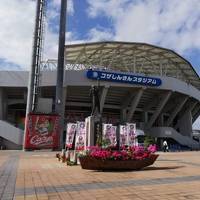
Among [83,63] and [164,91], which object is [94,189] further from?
[83,63]

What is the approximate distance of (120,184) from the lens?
8859 millimetres

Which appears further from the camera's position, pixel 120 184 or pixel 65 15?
pixel 65 15

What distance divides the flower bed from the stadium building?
28808mm

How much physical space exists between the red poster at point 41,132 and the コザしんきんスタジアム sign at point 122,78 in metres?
9.40

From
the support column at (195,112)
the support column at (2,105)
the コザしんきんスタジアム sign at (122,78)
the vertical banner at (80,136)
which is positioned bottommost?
the vertical banner at (80,136)

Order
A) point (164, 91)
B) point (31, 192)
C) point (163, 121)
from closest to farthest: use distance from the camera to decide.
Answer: point (31, 192)
point (164, 91)
point (163, 121)

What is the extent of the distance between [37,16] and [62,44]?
5298mm

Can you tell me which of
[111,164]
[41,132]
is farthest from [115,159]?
[41,132]

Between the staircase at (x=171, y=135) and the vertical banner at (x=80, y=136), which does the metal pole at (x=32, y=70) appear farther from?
the staircase at (x=171, y=135)

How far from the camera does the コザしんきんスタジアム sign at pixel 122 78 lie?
43.7 m

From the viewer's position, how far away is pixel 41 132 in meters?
38.2

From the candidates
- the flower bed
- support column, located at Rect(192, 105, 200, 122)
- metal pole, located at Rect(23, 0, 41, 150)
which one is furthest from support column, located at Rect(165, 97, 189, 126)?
the flower bed

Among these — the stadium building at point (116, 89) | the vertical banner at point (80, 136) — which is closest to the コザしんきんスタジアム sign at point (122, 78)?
the stadium building at point (116, 89)

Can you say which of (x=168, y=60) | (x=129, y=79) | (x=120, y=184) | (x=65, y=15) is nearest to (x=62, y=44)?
(x=65, y=15)
